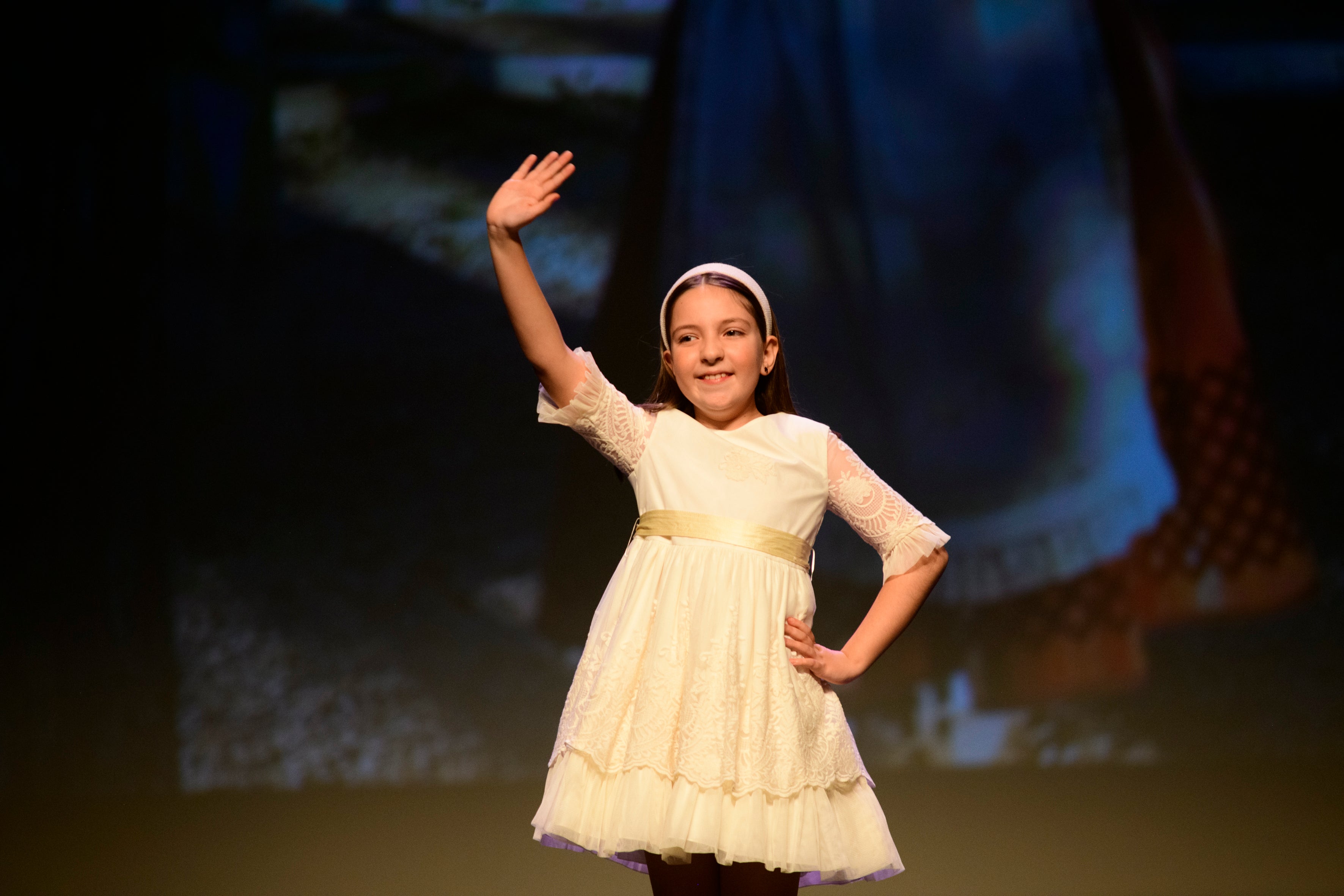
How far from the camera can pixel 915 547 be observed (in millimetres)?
1355

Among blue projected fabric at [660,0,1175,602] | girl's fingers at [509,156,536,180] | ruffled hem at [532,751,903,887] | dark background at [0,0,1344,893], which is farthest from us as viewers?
blue projected fabric at [660,0,1175,602]

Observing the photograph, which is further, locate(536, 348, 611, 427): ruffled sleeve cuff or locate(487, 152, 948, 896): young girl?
locate(536, 348, 611, 427): ruffled sleeve cuff

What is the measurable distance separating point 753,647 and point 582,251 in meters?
1.73

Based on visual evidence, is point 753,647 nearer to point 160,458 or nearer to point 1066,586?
point 1066,586

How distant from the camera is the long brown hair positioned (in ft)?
4.51

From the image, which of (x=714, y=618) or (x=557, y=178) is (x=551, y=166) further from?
(x=714, y=618)

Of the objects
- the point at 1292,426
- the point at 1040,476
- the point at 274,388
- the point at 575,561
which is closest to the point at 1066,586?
the point at 1040,476

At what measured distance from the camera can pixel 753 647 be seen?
4.13 ft

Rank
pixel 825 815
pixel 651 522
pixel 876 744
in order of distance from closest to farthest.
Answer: pixel 825 815
pixel 651 522
pixel 876 744

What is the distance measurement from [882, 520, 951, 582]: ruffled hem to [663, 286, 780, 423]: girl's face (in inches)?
10.8

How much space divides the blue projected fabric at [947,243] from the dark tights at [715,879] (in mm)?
1487

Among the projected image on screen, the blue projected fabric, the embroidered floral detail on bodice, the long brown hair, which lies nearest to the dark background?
the projected image on screen

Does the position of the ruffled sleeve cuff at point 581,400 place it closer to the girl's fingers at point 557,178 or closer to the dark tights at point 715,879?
the girl's fingers at point 557,178

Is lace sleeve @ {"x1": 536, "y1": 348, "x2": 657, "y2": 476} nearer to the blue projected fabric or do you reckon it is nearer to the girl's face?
the girl's face
